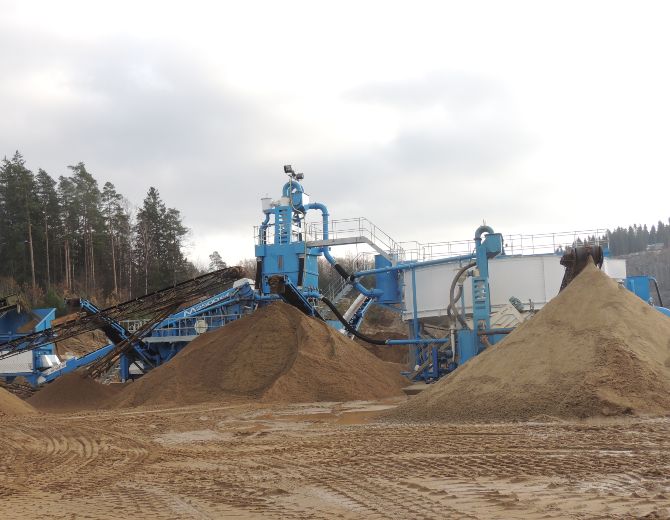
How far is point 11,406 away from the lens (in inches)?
874

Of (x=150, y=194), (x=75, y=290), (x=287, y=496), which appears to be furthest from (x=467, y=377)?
(x=150, y=194)

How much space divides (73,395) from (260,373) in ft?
25.1

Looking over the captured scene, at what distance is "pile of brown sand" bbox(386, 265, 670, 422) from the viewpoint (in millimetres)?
14062

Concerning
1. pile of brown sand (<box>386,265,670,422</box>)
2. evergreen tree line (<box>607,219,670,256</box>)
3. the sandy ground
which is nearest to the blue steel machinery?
pile of brown sand (<box>386,265,670,422</box>)

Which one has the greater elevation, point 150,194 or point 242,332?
point 150,194

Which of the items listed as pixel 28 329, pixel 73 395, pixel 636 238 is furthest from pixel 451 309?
pixel 636 238

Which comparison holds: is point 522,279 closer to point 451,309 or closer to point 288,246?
point 451,309

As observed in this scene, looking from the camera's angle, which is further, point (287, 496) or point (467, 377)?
point (467, 377)

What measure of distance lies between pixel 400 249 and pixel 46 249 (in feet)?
109

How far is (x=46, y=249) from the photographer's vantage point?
5656 cm

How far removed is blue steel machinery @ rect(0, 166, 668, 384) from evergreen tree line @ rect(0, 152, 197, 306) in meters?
19.0

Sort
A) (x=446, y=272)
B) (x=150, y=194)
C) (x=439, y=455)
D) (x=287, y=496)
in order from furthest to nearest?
(x=150, y=194) < (x=446, y=272) < (x=439, y=455) < (x=287, y=496)

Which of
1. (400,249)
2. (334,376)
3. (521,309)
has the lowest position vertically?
(334,376)

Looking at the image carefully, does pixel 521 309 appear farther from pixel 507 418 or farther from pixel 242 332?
pixel 507 418
